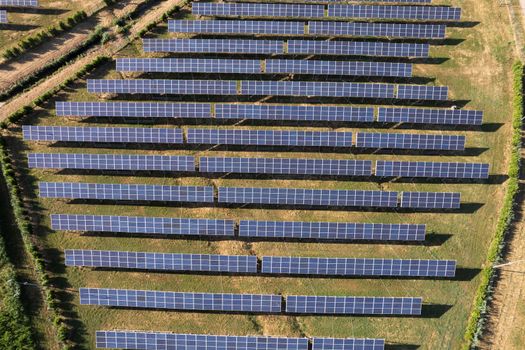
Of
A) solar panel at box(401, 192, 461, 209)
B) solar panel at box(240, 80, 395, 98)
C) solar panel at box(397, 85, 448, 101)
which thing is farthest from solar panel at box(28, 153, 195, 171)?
solar panel at box(397, 85, 448, 101)

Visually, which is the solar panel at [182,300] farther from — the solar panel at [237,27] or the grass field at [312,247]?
the solar panel at [237,27]

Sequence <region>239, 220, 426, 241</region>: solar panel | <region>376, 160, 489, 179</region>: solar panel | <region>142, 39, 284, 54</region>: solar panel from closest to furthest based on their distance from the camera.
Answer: <region>239, 220, 426, 241</region>: solar panel
<region>376, 160, 489, 179</region>: solar panel
<region>142, 39, 284, 54</region>: solar panel

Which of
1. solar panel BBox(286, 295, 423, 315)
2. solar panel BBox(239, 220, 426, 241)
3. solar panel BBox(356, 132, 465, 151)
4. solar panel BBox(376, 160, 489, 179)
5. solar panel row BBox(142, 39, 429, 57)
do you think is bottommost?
solar panel BBox(286, 295, 423, 315)

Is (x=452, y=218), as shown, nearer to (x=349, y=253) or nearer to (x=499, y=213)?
(x=499, y=213)

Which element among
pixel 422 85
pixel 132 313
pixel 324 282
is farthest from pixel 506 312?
pixel 132 313

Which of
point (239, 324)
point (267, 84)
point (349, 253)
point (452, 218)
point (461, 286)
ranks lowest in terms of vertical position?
point (239, 324)

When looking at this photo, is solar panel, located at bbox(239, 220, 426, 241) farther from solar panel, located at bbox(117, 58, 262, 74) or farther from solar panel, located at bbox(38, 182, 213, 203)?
solar panel, located at bbox(117, 58, 262, 74)

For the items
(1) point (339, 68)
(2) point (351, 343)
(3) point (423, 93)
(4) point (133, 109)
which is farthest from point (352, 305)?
(4) point (133, 109)
